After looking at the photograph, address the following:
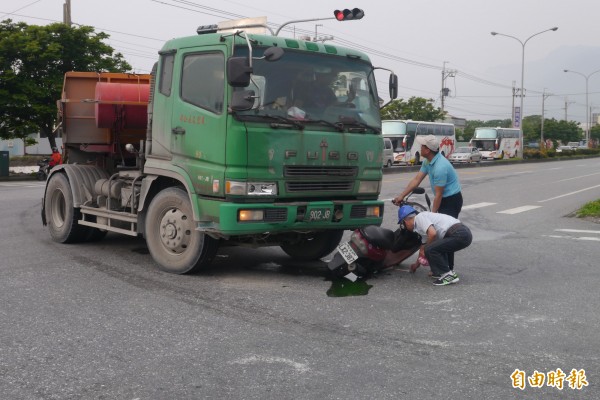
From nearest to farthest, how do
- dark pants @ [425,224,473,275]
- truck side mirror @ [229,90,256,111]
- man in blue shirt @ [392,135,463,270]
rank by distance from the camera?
truck side mirror @ [229,90,256,111] → dark pants @ [425,224,473,275] → man in blue shirt @ [392,135,463,270]

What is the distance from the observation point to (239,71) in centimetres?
723

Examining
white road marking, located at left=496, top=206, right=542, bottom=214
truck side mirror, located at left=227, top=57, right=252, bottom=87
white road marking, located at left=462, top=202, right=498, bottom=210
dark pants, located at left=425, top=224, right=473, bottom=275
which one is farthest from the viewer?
white road marking, located at left=462, top=202, right=498, bottom=210

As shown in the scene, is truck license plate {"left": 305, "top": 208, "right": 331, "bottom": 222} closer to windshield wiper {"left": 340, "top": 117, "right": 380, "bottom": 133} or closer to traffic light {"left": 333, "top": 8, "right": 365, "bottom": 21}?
windshield wiper {"left": 340, "top": 117, "right": 380, "bottom": 133}

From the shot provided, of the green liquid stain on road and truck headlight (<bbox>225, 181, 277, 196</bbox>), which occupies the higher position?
truck headlight (<bbox>225, 181, 277, 196</bbox>)

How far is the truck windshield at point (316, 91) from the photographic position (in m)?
7.62

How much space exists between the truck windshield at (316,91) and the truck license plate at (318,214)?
0.93m

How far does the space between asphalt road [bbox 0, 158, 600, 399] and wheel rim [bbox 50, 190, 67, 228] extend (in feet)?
2.32

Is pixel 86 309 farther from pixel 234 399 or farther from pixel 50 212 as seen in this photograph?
pixel 50 212

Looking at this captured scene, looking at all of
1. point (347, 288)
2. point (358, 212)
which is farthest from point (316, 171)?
point (347, 288)

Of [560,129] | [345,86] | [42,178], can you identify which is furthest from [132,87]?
[560,129]

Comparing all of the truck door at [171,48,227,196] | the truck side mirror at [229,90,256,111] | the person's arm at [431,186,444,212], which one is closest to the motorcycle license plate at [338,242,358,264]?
the person's arm at [431,186,444,212]

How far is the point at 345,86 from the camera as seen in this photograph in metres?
8.28

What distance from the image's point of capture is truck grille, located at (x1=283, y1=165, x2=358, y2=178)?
7.70 meters

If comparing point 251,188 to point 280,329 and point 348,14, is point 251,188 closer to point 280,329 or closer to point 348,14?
point 280,329
